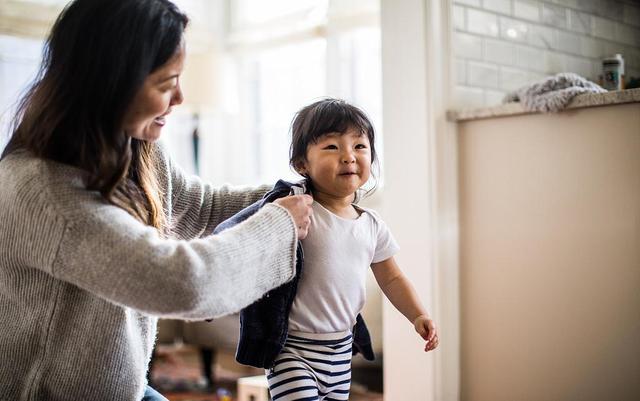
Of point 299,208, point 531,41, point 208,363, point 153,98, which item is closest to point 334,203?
point 299,208

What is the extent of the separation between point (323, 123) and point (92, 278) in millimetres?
601

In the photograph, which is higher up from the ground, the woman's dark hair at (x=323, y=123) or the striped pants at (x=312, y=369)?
the woman's dark hair at (x=323, y=123)

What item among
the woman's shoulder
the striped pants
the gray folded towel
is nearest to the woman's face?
the woman's shoulder

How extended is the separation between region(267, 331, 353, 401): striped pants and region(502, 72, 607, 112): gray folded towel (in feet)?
3.71

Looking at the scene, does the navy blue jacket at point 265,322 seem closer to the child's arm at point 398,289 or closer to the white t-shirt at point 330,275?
the white t-shirt at point 330,275

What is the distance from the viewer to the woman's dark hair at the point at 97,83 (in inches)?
47.8

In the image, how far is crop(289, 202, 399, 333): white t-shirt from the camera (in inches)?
60.0

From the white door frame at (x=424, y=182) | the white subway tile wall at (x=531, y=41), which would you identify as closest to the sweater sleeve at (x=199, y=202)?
the white door frame at (x=424, y=182)

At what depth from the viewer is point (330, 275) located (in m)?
1.54

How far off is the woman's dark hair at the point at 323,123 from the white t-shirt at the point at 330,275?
13cm

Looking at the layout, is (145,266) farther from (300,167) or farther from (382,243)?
(382,243)

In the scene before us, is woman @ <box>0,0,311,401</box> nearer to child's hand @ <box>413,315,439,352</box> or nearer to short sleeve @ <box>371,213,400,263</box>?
short sleeve @ <box>371,213,400,263</box>

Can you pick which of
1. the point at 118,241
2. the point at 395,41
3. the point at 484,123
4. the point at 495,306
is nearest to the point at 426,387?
the point at 495,306

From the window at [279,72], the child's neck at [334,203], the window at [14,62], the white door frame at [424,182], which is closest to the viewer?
the child's neck at [334,203]
